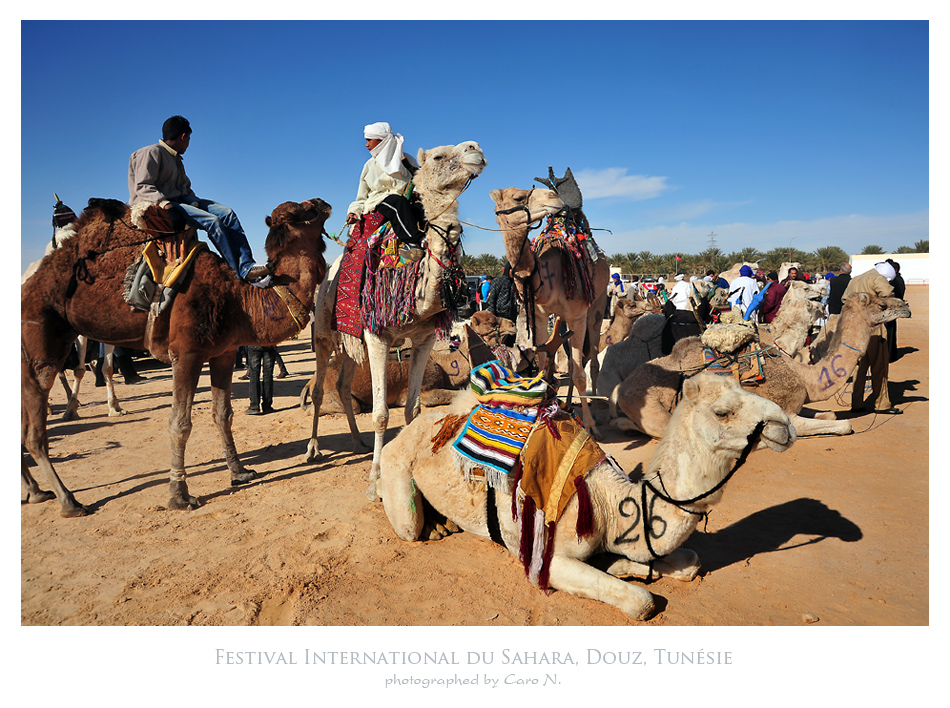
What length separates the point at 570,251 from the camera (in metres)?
6.98

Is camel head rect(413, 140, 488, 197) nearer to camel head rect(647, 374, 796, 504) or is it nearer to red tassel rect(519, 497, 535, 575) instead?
camel head rect(647, 374, 796, 504)

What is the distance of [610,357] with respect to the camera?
26.1 ft

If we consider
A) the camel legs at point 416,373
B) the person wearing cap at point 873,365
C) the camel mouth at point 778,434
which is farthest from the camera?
the person wearing cap at point 873,365

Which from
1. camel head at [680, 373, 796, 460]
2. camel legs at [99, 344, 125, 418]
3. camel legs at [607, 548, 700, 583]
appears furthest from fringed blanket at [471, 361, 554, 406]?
camel legs at [99, 344, 125, 418]

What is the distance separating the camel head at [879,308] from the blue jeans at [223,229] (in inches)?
286

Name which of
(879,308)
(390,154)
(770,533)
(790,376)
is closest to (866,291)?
(879,308)

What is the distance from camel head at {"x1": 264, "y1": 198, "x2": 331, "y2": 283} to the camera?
4.96 metres

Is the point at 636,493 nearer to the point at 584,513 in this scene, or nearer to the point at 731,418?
the point at 584,513

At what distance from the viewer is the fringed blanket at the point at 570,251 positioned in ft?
22.3

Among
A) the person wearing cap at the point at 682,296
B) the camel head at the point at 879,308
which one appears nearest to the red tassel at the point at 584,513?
the camel head at the point at 879,308

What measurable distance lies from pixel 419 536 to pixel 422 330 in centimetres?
202

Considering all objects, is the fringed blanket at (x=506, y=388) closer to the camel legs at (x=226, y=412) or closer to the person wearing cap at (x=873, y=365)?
the camel legs at (x=226, y=412)

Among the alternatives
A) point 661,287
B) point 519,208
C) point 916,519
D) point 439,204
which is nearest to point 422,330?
point 439,204

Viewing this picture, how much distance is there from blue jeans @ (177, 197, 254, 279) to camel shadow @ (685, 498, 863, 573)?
4.46 meters
